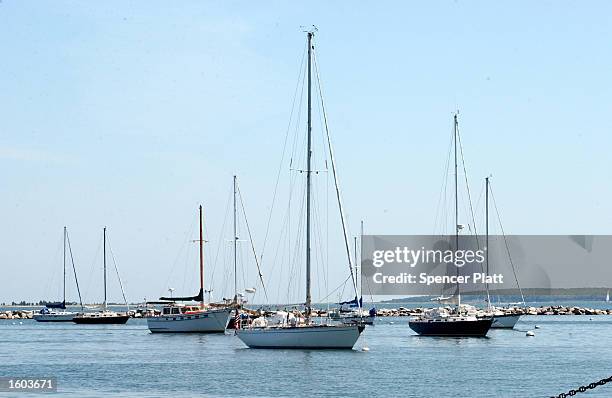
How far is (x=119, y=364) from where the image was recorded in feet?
220

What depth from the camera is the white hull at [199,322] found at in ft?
335

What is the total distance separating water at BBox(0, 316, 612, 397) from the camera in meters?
49.9

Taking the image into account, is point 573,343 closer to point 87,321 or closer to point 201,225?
point 201,225

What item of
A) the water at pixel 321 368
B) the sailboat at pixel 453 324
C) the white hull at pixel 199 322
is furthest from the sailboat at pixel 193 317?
the sailboat at pixel 453 324

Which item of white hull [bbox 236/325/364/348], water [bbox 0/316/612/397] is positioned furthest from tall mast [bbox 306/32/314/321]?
water [bbox 0/316/612/397]

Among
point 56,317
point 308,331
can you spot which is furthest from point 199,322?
point 56,317

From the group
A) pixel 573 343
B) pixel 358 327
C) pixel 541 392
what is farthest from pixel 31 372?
pixel 573 343

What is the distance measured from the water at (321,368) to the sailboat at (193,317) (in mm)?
9723

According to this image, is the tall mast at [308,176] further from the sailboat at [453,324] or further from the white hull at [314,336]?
the sailboat at [453,324]

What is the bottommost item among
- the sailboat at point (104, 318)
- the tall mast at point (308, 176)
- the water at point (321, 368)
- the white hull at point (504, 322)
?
the water at point (321, 368)

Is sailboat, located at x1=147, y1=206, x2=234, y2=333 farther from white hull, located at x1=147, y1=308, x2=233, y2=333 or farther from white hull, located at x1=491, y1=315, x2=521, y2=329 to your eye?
white hull, located at x1=491, y1=315, x2=521, y2=329

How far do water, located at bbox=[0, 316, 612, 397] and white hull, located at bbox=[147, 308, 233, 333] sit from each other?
9.52 metres

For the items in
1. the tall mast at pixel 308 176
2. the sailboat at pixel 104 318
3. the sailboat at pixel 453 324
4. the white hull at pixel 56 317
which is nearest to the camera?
the tall mast at pixel 308 176

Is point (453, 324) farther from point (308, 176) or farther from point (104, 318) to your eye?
point (104, 318)
